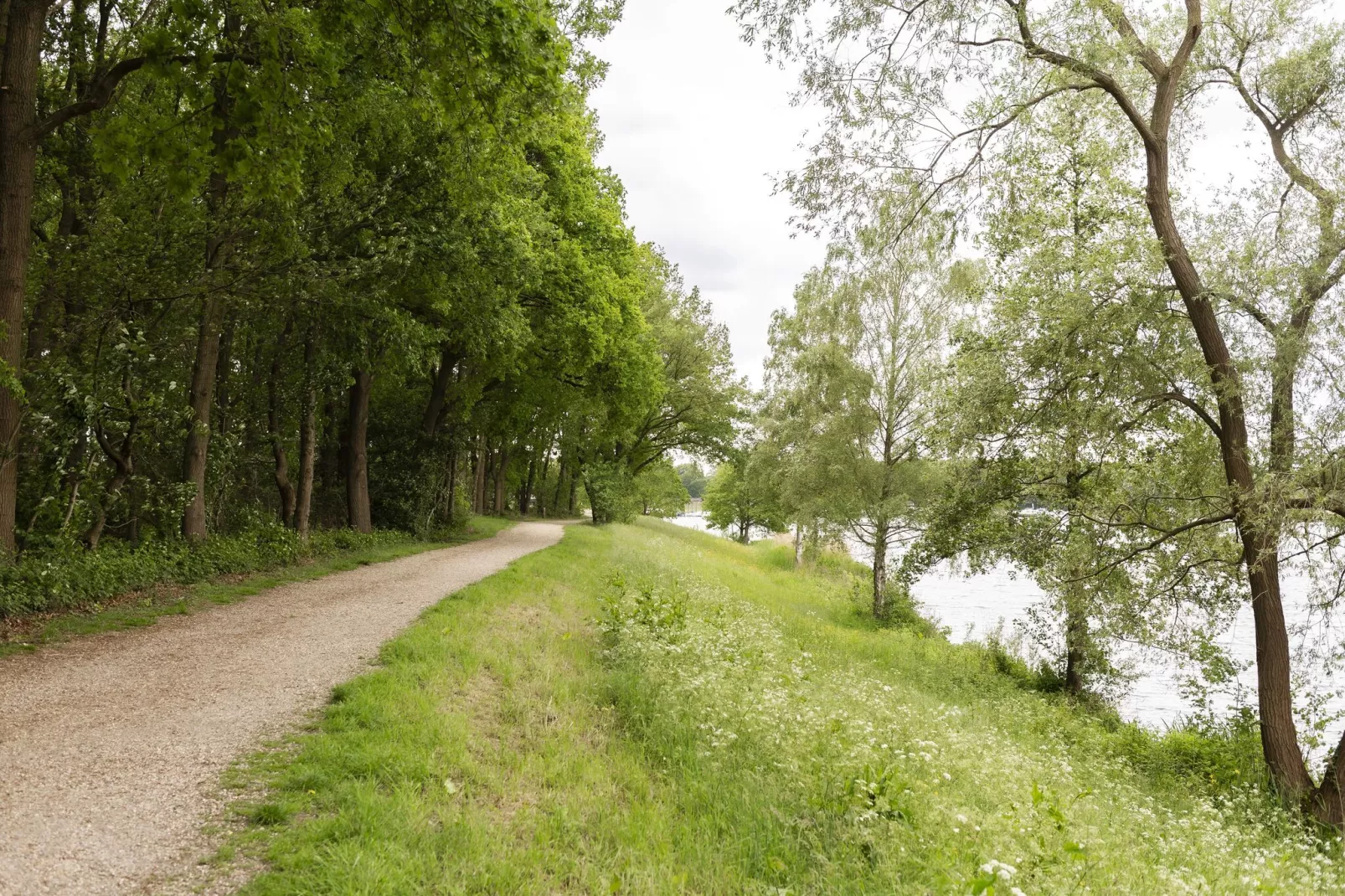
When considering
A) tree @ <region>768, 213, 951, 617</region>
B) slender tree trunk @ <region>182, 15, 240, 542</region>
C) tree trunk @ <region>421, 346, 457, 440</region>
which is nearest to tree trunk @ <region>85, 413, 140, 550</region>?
slender tree trunk @ <region>182, 15, 240, 542</region>

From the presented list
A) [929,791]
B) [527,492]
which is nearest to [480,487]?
[527,492]

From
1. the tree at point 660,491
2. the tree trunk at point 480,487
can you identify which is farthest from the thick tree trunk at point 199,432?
the tree at point 660,491

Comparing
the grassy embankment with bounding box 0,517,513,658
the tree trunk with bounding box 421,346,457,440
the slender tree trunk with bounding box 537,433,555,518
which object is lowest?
the grassy embankment with bounding box 0,517,513,658

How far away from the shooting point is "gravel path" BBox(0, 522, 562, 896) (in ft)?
12.3

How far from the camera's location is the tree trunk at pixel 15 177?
799cm

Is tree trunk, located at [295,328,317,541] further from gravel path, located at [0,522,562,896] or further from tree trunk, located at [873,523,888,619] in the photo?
tree trunk, located at [873,523,888,619]

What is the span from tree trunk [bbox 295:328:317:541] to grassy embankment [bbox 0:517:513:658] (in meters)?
0.65

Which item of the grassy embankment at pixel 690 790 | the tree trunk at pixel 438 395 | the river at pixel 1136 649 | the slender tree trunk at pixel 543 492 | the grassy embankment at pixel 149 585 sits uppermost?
the tree trunk at pixel 438 395

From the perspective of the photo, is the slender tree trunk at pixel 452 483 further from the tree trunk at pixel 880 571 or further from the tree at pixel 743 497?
the tree trunk at pixel 880 571

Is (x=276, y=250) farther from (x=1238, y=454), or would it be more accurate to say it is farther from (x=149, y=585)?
(x=1238, y=454)

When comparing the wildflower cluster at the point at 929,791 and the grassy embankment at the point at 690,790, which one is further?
the wildflower cluster at the point at 929,791

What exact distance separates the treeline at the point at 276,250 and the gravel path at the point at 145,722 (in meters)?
3.04

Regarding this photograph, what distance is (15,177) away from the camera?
8047 millimetres

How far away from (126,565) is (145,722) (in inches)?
223
